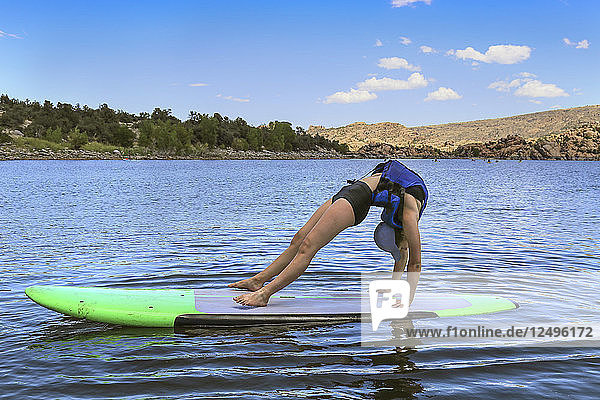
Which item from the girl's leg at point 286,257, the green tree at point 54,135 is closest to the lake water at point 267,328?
the girl's leg at point 286,257

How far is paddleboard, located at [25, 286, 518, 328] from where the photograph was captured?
26.7ft

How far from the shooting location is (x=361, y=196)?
8055mm

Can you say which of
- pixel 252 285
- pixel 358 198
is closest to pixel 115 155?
pixel 252 285

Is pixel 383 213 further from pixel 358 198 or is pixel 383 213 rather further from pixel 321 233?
pixel 321 233

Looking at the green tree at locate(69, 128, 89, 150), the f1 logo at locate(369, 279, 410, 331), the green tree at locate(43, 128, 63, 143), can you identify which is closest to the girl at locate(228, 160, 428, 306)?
the f1 logo at locate(369, 279, 410, 331)

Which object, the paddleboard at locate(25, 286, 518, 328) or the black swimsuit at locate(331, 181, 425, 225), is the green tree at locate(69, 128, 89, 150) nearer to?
the paddleboard at locate(25, 286, 518, 328)

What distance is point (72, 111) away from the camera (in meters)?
153

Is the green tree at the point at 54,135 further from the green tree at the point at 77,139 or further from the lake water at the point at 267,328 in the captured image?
the lake water at the point at 267,328

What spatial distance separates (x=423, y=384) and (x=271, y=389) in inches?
67.6

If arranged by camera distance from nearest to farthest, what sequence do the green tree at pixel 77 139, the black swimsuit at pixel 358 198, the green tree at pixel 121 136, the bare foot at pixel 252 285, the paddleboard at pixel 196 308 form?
the black swimsuit at pixel 358 198 → the paddleboard at pixel 196 308 → the bare foot at pixel 252 285 → the green tree at pixel 77 139 → the green tree at pixel 121 136

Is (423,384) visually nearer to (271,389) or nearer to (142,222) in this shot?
(271,389)

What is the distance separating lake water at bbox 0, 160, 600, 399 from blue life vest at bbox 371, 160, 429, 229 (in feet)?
5.66

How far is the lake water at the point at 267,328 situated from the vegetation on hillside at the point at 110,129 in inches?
4703

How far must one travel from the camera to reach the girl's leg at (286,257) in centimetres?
845
